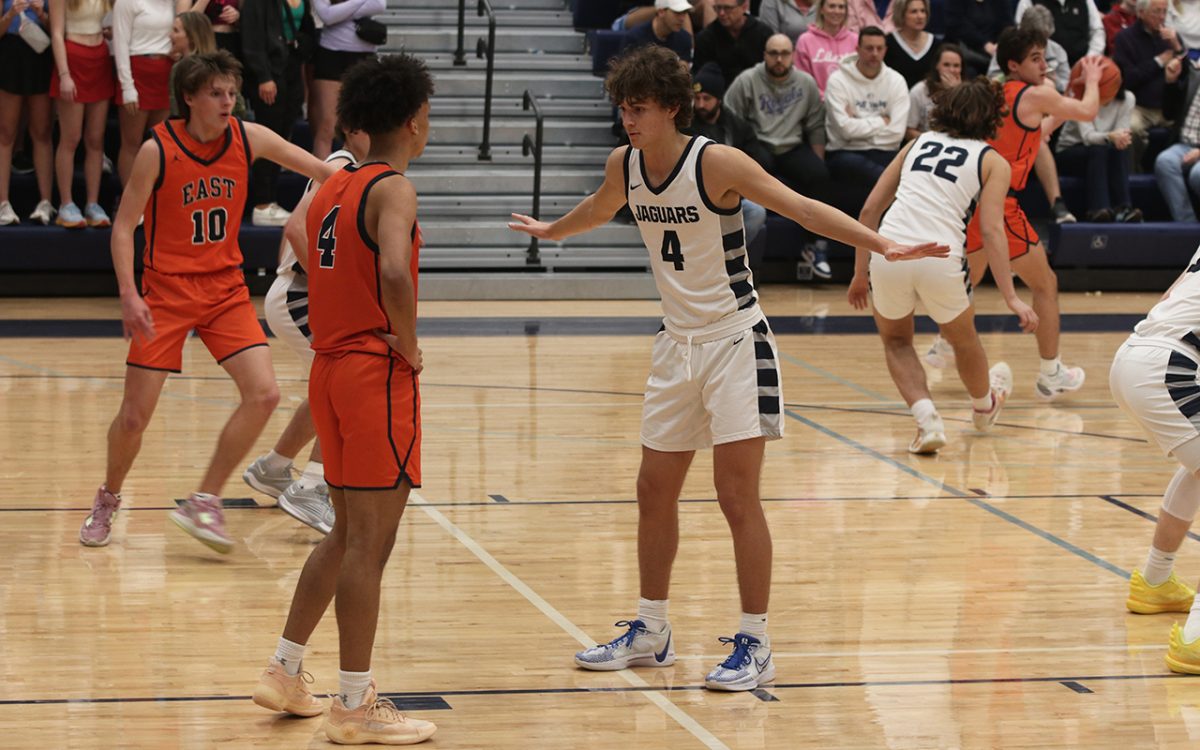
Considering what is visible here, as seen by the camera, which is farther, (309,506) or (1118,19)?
(1118,19)

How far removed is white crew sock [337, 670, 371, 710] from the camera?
3957 mm

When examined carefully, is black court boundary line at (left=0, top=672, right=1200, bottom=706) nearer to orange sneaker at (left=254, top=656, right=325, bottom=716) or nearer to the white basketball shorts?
orange sneaker at (left=254, top=656, right=325, bottom=716)

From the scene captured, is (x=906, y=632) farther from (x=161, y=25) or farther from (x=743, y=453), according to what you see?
(x=161, y=25)

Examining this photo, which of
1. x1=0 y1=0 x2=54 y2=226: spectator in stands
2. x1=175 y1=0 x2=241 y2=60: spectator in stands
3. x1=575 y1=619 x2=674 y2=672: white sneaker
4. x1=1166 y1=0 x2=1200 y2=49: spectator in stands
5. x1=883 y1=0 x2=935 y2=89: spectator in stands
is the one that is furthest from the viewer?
x1=1166 y1=0 x2=1200 y2=49: spectator in stands

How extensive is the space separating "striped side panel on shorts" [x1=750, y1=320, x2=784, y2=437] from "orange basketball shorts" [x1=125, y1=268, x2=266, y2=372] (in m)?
2.02

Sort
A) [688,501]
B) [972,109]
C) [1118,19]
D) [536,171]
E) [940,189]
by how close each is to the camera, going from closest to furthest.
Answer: [688,501]
[972,109]
[940,189]
[536,171]
[1118,19]

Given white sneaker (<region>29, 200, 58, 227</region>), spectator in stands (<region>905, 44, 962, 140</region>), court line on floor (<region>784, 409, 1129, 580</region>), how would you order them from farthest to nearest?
spectator in stands (<region>905, 44, 962, 140</region>) → white sneaker (<region>29, 200, 58, 227</region>) → court line on floor (<region>784, 409, 1129, 580</region>)

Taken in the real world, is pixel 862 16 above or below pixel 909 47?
above

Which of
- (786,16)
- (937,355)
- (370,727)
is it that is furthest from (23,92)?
(370,727)

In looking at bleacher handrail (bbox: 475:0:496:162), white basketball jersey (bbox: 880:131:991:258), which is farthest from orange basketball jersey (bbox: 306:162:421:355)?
bleacher handrail (bbox: 475:0:496:162)

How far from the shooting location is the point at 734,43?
491 inches

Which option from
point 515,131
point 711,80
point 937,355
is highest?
point 711,80

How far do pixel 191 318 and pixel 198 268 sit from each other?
18 centimetres

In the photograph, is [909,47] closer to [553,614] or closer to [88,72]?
[88,72]
